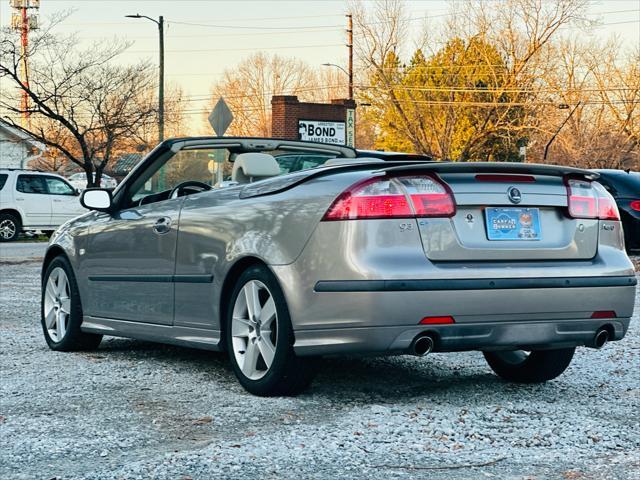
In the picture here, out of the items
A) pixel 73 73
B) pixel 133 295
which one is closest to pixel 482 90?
pixel 73 73

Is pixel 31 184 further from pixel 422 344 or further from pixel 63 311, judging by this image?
pixel 422 344

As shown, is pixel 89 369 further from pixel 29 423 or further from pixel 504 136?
pixel 504 136

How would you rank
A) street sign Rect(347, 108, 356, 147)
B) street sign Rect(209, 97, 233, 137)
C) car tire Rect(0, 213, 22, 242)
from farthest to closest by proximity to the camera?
street sign Rect(347, 108, 356, 147) < car tire Rect(0, 213, 22, 242) < street sign Rect(209, 97, 233, 137)

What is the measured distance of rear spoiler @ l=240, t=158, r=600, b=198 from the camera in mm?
5559

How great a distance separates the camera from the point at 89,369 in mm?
7094

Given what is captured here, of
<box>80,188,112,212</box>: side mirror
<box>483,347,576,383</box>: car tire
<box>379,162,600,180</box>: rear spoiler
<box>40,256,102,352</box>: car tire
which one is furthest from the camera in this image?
<box>40,256,102,352</box>: car tire

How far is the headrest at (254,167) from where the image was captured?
22.1 feet

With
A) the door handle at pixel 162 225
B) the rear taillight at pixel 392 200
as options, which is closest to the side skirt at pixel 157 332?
the door handle at pixel 162 225

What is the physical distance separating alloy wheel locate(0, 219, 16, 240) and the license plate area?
77.5ft

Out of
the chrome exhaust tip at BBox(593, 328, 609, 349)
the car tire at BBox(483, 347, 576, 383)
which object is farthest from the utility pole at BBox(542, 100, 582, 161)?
the chrome exhaust tip at BBox(593, 328, 609, 349)

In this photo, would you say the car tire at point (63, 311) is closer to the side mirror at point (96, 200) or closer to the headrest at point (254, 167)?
the side mirror at point (96, 200)

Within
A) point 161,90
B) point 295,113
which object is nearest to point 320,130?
point 295,113

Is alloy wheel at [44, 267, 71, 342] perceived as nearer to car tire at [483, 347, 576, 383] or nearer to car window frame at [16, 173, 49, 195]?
car tire at [483, 347, 576, 383]

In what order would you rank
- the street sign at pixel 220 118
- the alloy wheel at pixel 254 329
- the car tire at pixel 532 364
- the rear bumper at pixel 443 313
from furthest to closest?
the street sign at pixel 220 118 → the car tire at pixel 532 364 → the alloy wheel at pixel 254 329 → the rear bumper at pixel 443 313
